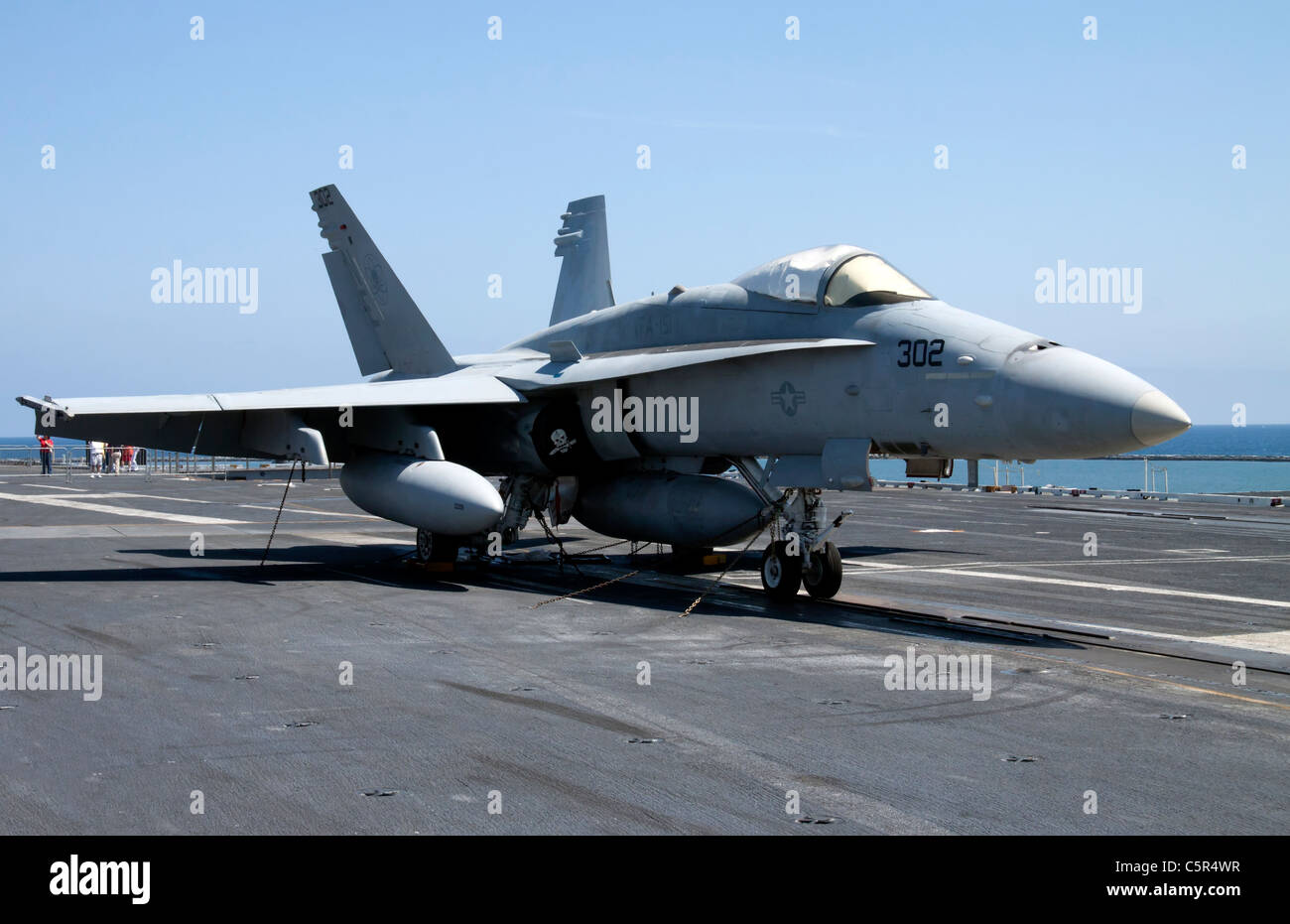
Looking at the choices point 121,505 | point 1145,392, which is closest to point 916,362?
point 1145,392

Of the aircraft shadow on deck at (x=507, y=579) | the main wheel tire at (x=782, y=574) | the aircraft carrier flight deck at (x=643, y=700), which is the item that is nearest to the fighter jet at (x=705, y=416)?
the main wheel tire at (x=782, y=574)

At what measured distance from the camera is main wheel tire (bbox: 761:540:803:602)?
47.0 ft

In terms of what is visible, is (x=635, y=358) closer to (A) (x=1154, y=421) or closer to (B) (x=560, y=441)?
(B) (x=560, y=441)

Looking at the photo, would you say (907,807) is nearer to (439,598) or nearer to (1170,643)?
(1170,643)

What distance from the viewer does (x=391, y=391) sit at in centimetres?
1664

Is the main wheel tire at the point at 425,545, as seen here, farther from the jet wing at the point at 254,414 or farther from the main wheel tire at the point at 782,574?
the main wheel tire at the point at 782,574

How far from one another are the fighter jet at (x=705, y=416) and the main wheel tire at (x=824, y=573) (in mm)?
24

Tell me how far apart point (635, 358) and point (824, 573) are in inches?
149

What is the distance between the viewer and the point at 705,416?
1502 centimetres

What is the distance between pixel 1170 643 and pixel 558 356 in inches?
367

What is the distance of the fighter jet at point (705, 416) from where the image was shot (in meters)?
12.2

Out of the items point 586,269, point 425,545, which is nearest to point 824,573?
point 425,545

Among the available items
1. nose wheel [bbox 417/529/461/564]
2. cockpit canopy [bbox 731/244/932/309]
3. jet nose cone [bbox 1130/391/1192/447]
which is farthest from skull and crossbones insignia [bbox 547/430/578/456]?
jet nose cone [bbox 1130/391/1192/447]

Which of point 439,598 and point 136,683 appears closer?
point 136,683
